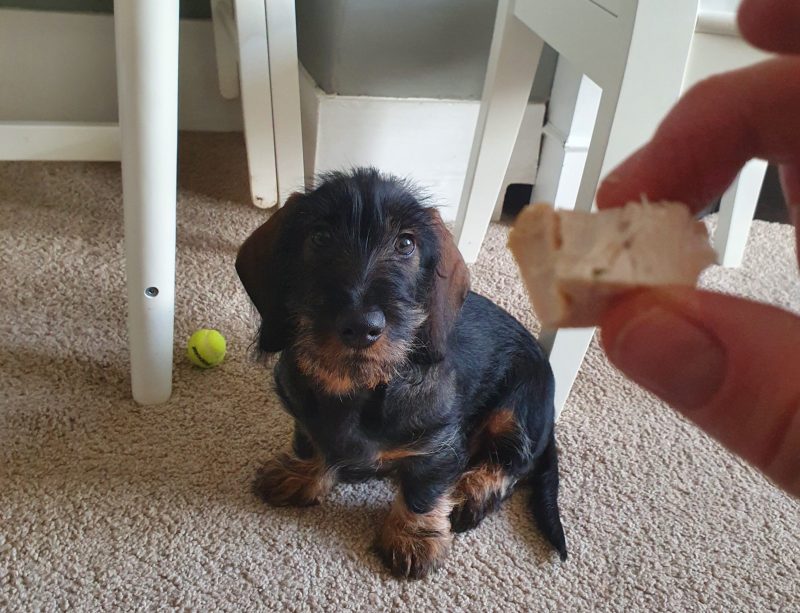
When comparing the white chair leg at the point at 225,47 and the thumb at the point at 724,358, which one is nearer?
the thumb at the point at 724,358

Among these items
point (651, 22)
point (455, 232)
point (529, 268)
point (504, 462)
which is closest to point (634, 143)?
point (651, 22)

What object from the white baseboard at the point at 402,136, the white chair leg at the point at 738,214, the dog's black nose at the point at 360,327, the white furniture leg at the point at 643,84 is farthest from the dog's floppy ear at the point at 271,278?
the white chair leg at the point at 738,214

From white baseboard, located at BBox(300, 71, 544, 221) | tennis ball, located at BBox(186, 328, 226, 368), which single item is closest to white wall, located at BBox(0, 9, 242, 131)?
white baseboard, located at BBox(300, 71, 544, 221)

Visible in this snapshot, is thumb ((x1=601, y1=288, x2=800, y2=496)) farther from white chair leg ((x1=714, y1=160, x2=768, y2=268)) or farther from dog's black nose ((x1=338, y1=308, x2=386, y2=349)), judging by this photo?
white chair leg ((x1=714, y1=160, x2=768, y2=268))

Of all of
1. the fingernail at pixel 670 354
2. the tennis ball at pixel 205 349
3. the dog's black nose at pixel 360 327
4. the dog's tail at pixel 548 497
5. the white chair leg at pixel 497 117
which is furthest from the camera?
the white chair leg at pixel 497 117

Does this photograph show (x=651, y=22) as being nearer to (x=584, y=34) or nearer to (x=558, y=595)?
(x=584, y=34)

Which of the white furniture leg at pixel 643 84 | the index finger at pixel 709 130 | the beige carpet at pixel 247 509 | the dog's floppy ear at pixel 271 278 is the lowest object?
the beige carpet at pixel 247 509

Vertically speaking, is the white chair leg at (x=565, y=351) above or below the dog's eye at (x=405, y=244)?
below

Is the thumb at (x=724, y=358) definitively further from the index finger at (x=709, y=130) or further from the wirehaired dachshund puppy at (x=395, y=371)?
the wirehaired dachshund puppy at (x=395, y=371)
